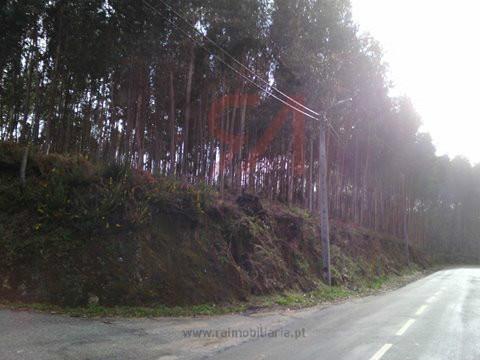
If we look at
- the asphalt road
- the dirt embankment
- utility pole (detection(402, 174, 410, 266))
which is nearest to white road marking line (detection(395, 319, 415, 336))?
the asphalt road

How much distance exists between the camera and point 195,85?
19438 mm

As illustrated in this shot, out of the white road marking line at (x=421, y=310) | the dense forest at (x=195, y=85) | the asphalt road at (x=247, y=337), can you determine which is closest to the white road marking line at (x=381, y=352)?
the asphalt road at (x=247, y=337)

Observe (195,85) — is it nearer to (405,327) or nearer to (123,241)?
(123,241)

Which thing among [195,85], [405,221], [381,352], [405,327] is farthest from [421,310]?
[405,221]

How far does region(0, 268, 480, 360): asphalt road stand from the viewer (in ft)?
22.0

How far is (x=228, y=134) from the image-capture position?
2019 cm

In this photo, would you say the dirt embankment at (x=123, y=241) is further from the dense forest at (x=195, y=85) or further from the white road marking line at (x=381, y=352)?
the white road marking line at (x=381, y=352)

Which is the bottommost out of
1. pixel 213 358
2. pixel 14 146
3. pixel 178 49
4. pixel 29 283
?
pixel 213 358

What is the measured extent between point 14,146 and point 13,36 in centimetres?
323

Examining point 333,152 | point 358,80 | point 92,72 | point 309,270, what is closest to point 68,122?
point 92,72

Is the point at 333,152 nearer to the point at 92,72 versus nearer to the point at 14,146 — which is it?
the point at 92,72

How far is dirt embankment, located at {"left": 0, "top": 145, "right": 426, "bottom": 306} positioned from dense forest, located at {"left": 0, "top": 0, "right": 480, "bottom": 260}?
2.11 metres

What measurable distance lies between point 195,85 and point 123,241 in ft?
32.1

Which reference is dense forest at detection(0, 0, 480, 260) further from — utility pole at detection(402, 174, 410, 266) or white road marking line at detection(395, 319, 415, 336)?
utility pole at detection(402, 174, 410, 266)
